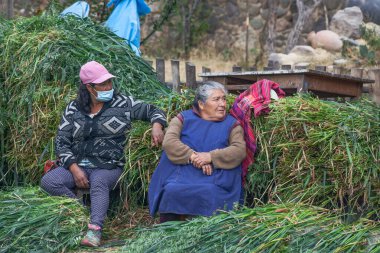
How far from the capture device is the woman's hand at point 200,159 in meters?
6.44

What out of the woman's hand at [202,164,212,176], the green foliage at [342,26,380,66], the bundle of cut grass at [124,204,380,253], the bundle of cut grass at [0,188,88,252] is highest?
the green foliage at [342,26,380,66]

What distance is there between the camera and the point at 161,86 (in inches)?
315

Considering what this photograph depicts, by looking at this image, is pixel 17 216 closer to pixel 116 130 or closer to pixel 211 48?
pixel 116 130

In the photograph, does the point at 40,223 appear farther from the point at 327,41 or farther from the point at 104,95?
the point at 327,41

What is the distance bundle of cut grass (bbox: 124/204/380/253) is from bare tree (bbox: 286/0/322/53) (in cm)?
1102

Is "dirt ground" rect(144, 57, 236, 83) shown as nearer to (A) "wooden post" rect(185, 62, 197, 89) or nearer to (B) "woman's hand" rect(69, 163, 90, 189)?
(A) "wooden post" rect(185, 62, 197, 89)

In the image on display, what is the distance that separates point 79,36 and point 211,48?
9.76m

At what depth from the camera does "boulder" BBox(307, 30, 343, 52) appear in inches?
648

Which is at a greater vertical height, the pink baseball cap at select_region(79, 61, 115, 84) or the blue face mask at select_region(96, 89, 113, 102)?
the pink baseball cap at select_region(79, 61, 115, 84)

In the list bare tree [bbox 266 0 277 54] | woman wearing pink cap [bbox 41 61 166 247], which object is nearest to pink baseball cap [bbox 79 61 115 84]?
woman wearing pink cap [bbox 41 61 166 247]

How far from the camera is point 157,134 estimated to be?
684 cm

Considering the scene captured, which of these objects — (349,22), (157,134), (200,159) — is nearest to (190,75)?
(157,134)

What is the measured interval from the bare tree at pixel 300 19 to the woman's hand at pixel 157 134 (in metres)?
10.2

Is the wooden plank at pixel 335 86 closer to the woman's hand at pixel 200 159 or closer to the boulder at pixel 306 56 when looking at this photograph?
the woman's hand at pixel 200 159
